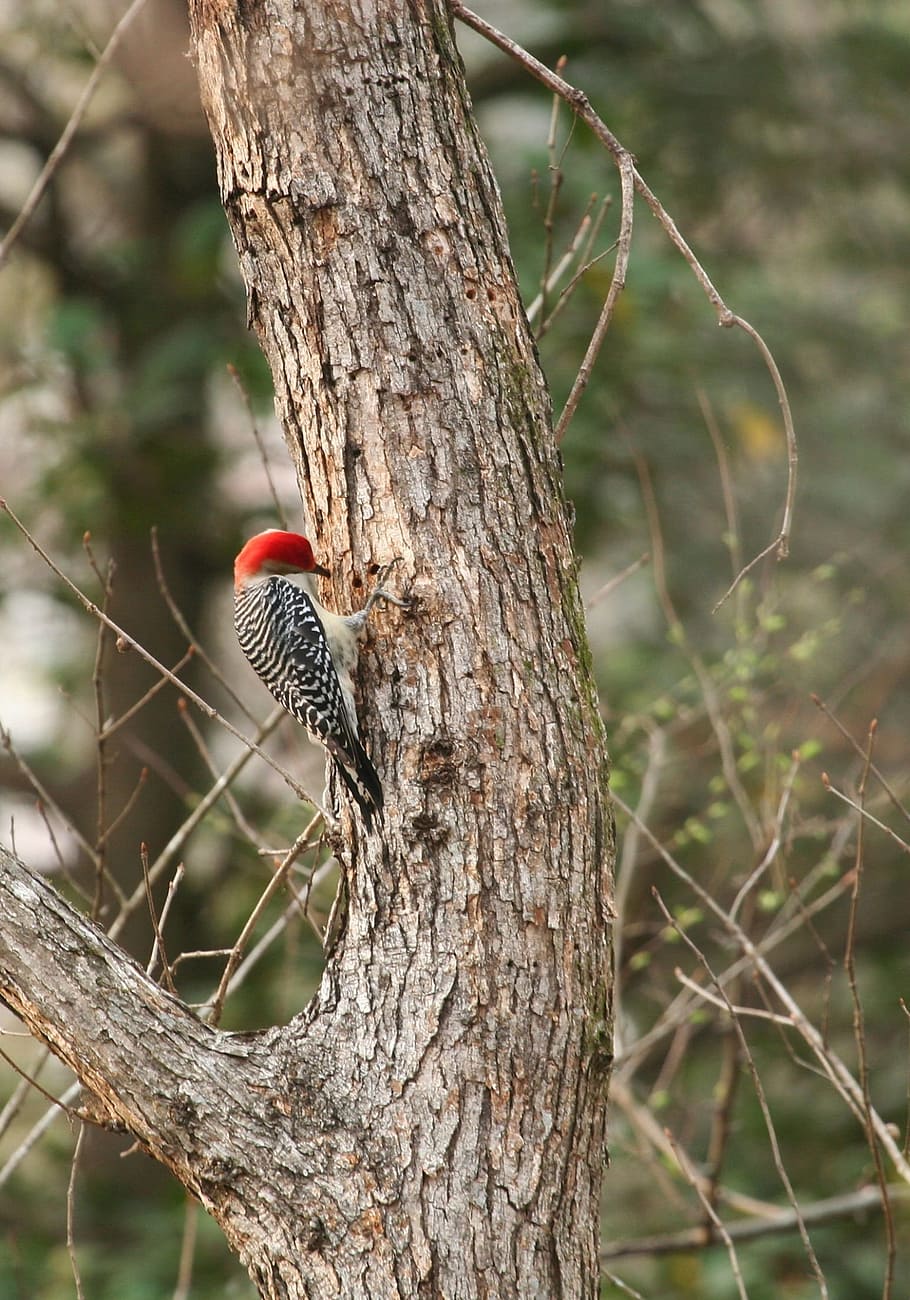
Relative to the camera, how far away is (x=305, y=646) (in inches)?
124

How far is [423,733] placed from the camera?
7.43 ft

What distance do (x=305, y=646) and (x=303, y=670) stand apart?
6cm

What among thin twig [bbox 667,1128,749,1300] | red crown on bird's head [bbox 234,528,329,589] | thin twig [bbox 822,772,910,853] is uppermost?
red crown on bird's head [bbox 234,528,329,589]

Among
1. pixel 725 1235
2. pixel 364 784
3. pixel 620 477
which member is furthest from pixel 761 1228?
pixel 620 477

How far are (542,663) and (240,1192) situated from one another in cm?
101

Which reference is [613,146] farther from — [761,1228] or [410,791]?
[761,1228]

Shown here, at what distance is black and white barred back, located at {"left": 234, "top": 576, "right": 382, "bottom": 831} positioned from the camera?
235cm

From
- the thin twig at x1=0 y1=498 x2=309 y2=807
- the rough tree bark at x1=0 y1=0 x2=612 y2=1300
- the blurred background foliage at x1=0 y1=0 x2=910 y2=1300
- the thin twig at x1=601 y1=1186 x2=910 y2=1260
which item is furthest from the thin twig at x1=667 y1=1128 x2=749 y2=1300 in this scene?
the blurred background foliage at x1=0 y1=0 x2=910 y2=1300

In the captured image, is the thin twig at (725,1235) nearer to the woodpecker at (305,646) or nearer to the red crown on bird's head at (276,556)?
the woodpecker at (305,646)

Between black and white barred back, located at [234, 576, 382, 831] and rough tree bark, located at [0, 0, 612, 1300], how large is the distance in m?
0.08

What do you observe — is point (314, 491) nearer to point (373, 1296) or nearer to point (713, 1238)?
point (373, 1296)

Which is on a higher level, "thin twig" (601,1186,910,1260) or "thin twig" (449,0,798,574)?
"thin twig" (449,0,798,574)

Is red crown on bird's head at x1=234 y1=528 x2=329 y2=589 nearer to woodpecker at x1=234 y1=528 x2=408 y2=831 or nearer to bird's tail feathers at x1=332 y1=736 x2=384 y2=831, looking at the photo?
woodpecker at x1=234 y1=528 x2=408 y2=831

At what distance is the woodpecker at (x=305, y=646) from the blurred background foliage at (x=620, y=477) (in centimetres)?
122
